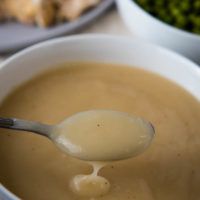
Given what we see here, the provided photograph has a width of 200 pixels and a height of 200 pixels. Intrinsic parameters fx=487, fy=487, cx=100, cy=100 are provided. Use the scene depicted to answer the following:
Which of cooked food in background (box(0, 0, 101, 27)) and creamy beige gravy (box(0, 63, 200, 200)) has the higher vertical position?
cooked food in background (box(0, 0, 101, 27))

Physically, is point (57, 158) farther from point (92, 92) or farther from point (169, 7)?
point (169, 7)

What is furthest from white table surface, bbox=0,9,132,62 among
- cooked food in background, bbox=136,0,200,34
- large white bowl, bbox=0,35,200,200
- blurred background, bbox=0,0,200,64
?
large white bowl, bbox=0,35,200,200

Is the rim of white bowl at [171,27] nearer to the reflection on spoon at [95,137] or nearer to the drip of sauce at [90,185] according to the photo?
the reflection on spoon at [95,137]

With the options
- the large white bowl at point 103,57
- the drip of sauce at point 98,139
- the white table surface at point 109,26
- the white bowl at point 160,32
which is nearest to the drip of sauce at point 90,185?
the drip of sauce at point 98,139

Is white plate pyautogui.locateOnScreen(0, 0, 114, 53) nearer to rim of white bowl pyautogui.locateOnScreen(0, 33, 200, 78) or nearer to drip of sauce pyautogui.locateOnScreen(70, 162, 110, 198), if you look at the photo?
rim of white bowl pyautogui.locateOnScreen(0, 33, 200, 78)

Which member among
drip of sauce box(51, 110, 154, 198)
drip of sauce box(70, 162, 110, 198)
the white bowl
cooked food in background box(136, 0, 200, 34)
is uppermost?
cooked food in background box(136, 0, 200, 34)

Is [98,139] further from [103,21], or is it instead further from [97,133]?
[103,21]
